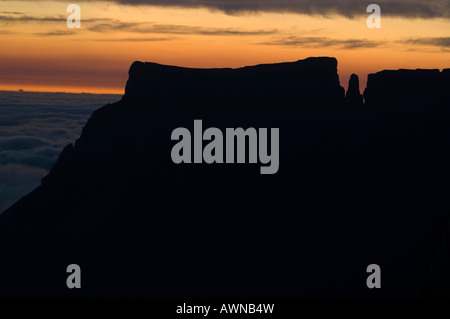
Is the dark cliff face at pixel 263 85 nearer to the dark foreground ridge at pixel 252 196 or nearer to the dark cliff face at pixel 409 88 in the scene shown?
the dark foreground ridge at pixel 252 196

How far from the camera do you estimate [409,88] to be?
116m

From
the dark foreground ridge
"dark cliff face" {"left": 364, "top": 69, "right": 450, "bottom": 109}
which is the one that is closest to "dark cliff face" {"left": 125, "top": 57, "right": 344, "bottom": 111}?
the dark foreground ridge

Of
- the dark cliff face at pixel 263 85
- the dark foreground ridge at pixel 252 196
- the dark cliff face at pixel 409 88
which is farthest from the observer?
the dark cliff face at pixel 263 85

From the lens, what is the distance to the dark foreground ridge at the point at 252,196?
4168 inches

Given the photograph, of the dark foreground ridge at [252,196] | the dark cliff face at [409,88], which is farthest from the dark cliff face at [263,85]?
the dark cliff face at [409,88]

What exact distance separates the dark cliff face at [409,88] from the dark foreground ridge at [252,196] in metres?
0.20

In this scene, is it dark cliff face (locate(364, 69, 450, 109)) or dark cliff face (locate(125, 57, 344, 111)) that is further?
dark cliff face (locate(125, 57, 344, 111))

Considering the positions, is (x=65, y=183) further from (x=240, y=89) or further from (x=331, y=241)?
(x=331, y=241)

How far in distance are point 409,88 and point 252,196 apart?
3522cm

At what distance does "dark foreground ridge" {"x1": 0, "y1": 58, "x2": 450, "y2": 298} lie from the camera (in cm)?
10588

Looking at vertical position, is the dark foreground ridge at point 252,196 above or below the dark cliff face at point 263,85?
below

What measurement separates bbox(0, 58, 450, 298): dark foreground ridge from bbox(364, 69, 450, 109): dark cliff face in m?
0.20

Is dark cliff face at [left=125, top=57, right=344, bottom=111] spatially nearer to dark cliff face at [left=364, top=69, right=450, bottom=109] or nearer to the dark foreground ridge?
the dark foreground ridge

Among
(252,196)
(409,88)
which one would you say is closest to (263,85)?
(252,196)
